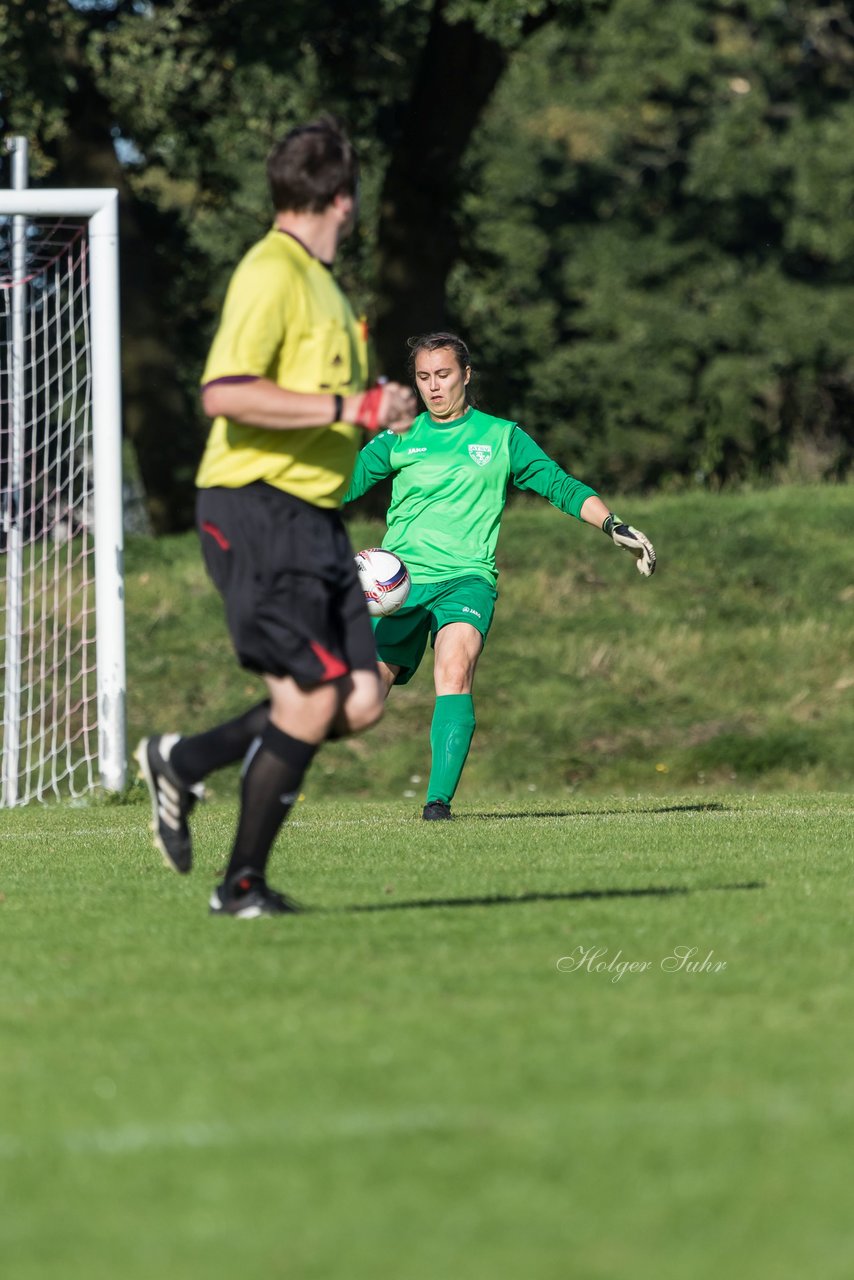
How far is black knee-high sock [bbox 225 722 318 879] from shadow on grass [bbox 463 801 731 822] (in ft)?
13.2

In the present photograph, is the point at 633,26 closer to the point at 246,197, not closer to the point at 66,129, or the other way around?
the point at 246,197

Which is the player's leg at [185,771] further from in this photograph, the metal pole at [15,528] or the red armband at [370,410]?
the metal pole at [15,528]

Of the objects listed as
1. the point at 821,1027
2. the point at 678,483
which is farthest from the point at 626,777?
the point at 821,1027

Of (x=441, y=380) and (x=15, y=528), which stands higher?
(x=441, y=380)

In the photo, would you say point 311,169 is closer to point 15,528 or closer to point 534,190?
point 15,528

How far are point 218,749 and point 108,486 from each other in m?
5.71

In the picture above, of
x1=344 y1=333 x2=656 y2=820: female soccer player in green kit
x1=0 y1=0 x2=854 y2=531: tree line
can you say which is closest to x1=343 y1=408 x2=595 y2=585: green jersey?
x1=344 y1=333 x2=656 y2=820: female soccer player in green kit

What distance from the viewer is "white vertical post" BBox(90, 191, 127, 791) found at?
11125mm

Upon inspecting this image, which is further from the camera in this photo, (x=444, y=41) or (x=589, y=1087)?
(x=444, y=41)

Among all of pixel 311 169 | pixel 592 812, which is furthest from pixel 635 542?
pixel 311 169

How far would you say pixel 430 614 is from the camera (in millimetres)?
9312

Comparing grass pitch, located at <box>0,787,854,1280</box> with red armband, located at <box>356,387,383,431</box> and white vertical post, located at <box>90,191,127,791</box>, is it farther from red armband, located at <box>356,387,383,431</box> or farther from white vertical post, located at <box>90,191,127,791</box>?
white vertical post, located at <box>90,191,127,791</box>

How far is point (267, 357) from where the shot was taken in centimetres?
532

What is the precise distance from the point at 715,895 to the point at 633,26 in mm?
35993
